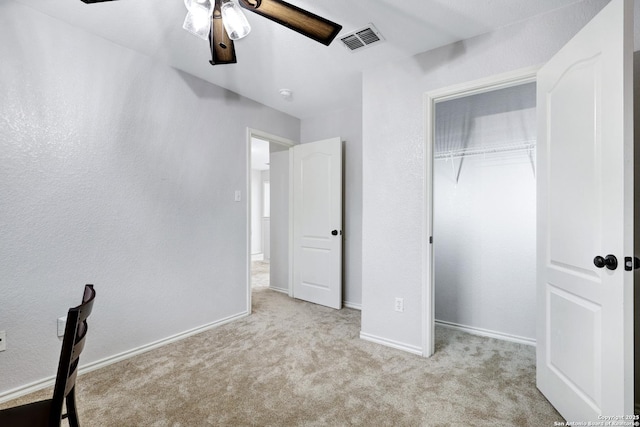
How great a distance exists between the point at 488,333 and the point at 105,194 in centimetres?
340

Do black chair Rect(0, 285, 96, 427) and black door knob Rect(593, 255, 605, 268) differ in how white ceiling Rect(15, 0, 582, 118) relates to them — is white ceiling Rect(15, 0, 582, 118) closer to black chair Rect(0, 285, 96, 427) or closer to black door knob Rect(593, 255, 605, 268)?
black door knob Rect(593, 255, 605, 268)

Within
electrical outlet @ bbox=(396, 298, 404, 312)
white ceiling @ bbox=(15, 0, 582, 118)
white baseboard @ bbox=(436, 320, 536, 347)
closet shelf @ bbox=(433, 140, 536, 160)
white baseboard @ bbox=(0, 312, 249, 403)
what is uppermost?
white ceiling @ bbox=(15, 0, 582, 118)

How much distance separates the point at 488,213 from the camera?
2797 mm

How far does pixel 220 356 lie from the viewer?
2.32m

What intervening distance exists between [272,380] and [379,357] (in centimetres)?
84

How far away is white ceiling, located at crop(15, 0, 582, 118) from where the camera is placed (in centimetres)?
182

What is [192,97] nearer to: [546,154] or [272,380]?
[272,380]

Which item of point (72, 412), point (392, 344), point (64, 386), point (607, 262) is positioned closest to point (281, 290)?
point (392, 344)

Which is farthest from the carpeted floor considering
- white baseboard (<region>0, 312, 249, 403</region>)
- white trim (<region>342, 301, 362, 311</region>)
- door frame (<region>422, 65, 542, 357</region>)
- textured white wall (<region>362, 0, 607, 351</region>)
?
white trim (<region>342, 301, 362, 311</region>)

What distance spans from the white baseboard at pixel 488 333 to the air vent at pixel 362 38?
264 cm

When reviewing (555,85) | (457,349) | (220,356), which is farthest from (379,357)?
(555,85)

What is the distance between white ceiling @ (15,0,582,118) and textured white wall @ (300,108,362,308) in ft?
2.21

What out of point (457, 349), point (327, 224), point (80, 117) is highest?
point (80, 117)

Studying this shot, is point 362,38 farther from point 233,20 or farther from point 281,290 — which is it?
point 281,290
